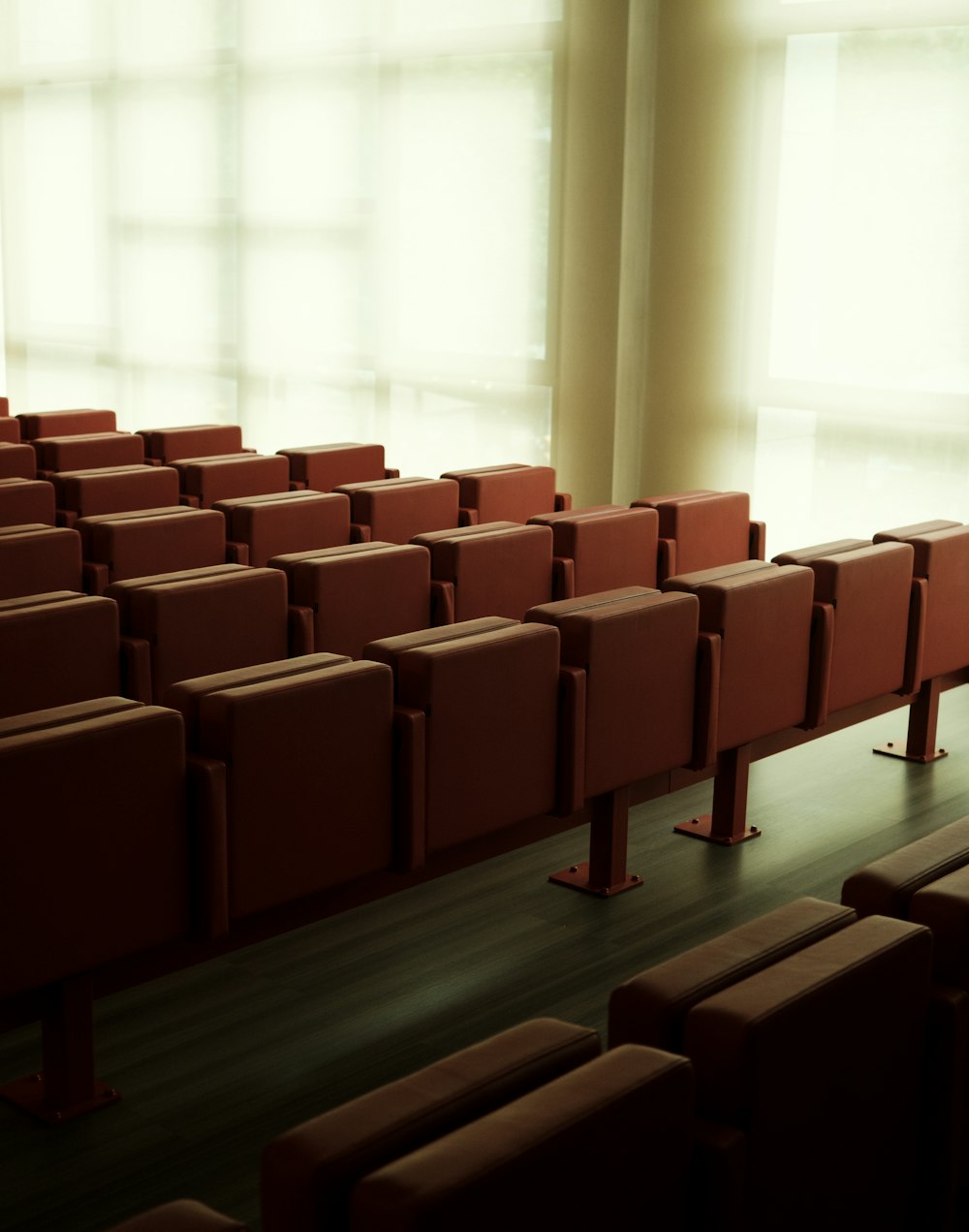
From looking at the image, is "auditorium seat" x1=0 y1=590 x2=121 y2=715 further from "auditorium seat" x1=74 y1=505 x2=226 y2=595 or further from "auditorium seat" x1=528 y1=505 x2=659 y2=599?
"auditorium seat" x1=528 y1=505 x2=659 y2=599

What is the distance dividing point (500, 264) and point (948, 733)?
5.46 feet

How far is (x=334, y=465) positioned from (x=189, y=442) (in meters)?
0.43

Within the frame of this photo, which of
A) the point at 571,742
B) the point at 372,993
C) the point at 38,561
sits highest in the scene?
the point at 38,561

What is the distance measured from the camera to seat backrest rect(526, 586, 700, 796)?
149cm

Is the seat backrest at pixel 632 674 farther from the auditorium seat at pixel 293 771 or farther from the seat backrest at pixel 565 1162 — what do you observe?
the seat backrest at pixel 565 1162

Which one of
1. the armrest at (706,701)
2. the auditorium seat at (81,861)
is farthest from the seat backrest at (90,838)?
the armrest at (706,701)

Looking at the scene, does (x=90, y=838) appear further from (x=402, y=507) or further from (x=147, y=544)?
(x=402, y=507)

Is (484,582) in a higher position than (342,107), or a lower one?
lower

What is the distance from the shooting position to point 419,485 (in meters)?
2.39

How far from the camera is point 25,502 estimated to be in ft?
7.45


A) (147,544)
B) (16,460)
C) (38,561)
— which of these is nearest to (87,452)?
(16,460)

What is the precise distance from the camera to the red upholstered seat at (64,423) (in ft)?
10.9

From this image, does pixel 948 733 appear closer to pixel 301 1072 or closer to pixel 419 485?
pixel 419 485

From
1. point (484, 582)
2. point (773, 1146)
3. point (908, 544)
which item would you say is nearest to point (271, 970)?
point (484, 582)
